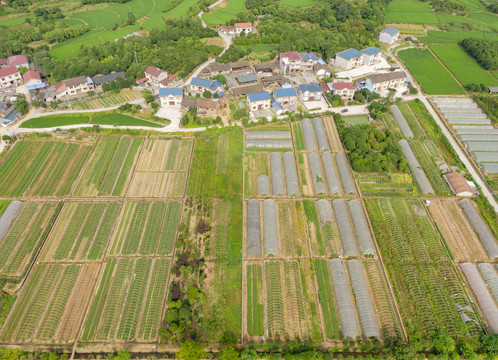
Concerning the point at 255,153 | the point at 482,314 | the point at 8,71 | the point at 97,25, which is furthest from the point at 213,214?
the point at 97,25

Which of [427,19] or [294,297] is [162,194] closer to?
[294,297]

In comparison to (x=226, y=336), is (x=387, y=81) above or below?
above

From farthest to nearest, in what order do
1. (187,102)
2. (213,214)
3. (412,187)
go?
(187,102) → (412,187) → (213,214)

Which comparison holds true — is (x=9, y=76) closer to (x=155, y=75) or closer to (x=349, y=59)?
(x=155, y=75)

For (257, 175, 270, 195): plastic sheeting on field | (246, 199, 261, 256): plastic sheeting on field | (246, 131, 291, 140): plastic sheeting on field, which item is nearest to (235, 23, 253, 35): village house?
(246, 131, 291, 140): plastic sheeting on field

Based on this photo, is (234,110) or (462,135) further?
(234,110)

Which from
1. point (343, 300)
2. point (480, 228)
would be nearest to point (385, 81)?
point (480, 228)
